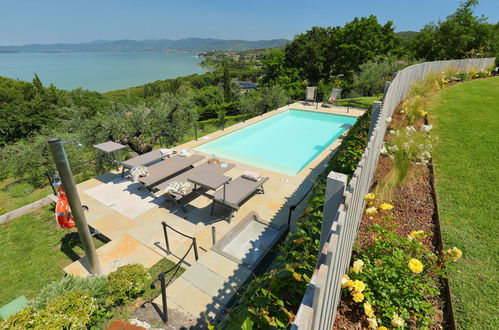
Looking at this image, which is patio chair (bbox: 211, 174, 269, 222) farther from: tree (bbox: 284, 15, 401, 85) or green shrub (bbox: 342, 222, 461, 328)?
tree (bbox: 284, 15, 401, 85)

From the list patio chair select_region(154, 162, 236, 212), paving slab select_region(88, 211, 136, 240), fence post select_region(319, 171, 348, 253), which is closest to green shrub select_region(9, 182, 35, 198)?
paving slab select_region(88, 211, 136, 240)

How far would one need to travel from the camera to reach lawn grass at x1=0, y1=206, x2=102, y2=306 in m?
5.11

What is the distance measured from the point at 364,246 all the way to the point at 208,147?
10151mm

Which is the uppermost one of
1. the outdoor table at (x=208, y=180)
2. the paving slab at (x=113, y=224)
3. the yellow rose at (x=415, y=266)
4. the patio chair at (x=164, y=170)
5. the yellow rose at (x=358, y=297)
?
the yellow rose at (x=415, y=266)

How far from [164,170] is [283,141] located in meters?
8.51

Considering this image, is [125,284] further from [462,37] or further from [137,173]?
[462,37]

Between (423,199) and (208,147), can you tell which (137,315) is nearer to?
(423,199)

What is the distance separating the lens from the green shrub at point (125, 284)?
162 inches

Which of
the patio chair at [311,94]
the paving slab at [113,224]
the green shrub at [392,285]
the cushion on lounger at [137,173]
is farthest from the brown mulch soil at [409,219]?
the patio chair at [311,94]

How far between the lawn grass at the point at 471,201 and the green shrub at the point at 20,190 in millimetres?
16319

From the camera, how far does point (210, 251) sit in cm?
525

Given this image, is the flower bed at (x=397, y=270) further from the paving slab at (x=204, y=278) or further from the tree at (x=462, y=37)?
the tree at (x=462, y=37)

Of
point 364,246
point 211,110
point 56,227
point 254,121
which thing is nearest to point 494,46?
point 254,121

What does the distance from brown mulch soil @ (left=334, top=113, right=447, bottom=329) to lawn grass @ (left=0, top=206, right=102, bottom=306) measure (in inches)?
239
